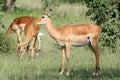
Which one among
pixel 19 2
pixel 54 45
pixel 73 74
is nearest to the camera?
pixel 73 74

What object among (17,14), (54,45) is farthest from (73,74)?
(17,14)

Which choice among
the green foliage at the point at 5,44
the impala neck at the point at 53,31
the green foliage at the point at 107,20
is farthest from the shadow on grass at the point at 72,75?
the green foliage at the point at 107,20

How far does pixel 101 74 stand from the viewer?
10805mm

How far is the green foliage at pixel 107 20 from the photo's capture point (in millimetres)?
16719

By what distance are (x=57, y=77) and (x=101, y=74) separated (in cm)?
126

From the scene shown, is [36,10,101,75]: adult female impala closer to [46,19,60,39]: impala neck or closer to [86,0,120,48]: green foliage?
[46,19,60,39]: impala neck

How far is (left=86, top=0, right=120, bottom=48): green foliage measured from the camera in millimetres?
16719

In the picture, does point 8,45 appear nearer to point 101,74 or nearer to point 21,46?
point 21,46

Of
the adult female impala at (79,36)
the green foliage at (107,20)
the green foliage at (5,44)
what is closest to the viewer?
the adult female impala at (79,36)

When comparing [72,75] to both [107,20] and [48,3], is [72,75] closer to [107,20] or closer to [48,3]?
[107,20]

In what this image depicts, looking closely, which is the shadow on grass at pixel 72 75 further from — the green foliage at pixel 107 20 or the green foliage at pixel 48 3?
the green foliage at pixel 48 3

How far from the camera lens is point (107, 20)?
17344mm

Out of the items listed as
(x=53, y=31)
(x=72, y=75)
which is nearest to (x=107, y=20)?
(x=53, y=31)

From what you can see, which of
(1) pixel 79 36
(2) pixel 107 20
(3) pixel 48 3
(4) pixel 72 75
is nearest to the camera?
(4) pixel 72 75
